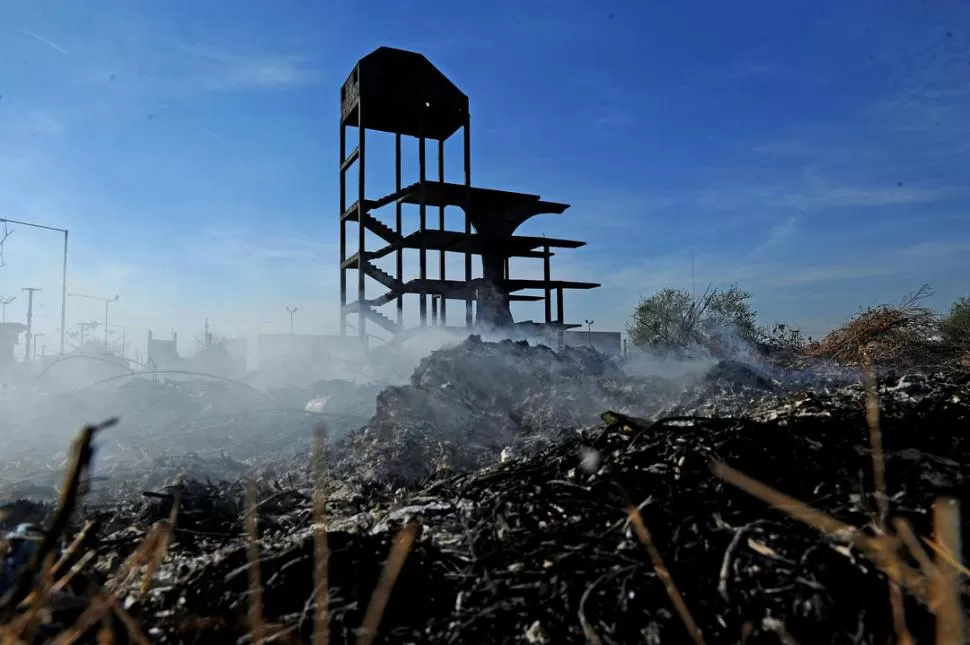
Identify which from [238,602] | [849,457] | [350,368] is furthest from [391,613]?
[350,368]

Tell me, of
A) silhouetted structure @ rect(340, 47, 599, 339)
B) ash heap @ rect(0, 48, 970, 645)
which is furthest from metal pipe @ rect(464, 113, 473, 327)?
ash heap @ rect(0, 48, 970, 645)

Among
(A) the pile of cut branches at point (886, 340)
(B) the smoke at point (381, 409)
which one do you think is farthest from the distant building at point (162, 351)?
(A) the pile of cut branches at point (886, 340)

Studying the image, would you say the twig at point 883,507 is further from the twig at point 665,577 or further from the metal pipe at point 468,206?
the metal pipe at point 468,206

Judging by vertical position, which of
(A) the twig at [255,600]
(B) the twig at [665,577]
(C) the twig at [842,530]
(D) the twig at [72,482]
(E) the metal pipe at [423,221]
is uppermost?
(E) the metal pipe at [423,221]

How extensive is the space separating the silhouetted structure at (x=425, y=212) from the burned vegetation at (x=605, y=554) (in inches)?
414

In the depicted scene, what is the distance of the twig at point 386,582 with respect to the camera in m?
1.80

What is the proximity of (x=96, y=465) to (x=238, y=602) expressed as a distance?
7.35m

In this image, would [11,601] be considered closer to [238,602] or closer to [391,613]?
[238,602]

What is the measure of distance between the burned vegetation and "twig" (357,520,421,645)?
0.01 metres

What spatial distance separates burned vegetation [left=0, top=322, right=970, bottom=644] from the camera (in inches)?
62.5

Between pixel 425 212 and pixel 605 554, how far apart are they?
1183cm

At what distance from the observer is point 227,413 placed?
1171cm

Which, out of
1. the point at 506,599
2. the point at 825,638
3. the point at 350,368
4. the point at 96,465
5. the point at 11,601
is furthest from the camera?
the point at 350,368

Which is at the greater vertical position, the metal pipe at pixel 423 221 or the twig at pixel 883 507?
the metal pipe at pixel 423 221
